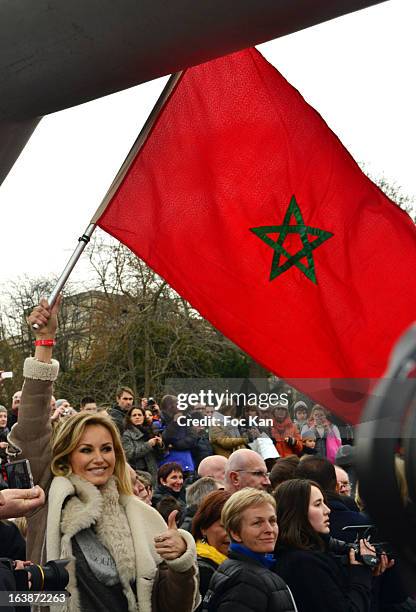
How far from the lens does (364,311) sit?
5766mm

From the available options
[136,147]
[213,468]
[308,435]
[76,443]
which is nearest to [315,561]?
[76,443]

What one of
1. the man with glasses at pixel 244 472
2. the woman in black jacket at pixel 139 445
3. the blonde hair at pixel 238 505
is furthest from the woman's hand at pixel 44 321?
the woman in black jacket at pixel 139 445

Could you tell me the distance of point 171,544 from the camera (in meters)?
4.17

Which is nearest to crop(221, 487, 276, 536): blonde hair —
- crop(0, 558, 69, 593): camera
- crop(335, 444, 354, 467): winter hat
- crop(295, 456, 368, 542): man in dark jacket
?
crop(335, 444, 354, 467): winter hat

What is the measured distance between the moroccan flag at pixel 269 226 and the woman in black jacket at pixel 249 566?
3.09ft

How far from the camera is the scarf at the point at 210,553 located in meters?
5.34

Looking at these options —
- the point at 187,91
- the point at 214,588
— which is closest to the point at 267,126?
the point at 187,91

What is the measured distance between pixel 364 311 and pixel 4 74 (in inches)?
127

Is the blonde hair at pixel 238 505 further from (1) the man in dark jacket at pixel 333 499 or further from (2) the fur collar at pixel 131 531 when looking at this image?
(1) the man in dark jacket at pixel 333 499

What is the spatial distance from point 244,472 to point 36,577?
2569 mm

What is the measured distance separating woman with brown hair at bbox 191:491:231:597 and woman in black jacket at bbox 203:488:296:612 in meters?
0.40

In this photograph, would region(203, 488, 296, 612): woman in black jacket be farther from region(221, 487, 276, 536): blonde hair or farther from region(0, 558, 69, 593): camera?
region(0, 558, 69, 593): camera

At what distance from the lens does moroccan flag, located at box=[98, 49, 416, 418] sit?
5.70 metres

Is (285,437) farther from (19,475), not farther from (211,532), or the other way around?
(19,475)
